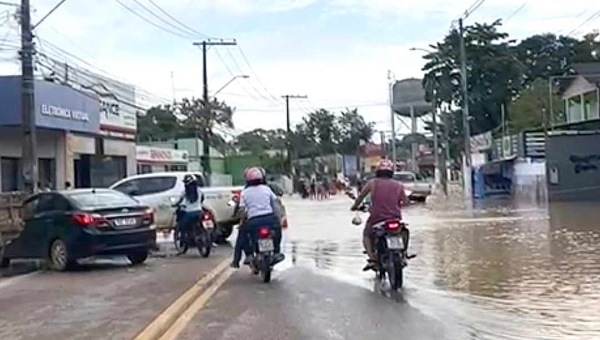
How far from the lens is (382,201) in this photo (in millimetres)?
13625

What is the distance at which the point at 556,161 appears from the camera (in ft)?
150

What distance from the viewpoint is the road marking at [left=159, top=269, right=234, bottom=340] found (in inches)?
391

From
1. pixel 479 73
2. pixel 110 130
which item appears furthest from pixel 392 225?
pixel 479 73

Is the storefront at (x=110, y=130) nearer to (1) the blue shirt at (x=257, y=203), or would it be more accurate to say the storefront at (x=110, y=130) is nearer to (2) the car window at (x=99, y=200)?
(2) the car window at (x=99, y=200)

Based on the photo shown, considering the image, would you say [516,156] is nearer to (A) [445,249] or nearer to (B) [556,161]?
(B) [556,161]

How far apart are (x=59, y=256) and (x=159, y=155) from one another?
4632 centimetres

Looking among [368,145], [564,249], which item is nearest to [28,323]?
[564,249]

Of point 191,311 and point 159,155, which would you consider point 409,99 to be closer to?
point 159,155

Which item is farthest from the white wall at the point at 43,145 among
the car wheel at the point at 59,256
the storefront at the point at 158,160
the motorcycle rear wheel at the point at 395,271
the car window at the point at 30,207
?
the motorcycle rear wheel at the point at 395,271

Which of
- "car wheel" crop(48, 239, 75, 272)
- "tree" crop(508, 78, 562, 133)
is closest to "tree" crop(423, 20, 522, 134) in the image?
"tree" crop(508, 78, 562, 133)

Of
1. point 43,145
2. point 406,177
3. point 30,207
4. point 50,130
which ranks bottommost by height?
point 30,207

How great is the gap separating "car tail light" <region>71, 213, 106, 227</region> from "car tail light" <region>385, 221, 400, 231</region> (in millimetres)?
6115

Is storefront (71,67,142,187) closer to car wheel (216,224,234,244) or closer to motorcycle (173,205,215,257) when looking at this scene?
car wheel (216,224,234,244)

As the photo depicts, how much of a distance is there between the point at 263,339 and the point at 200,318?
66.0 inches
